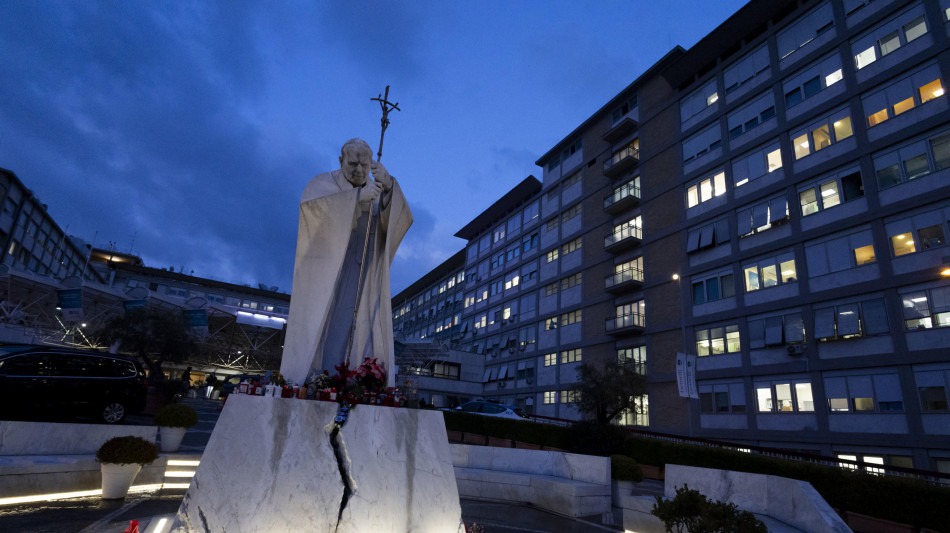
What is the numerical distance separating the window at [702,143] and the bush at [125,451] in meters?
32.6

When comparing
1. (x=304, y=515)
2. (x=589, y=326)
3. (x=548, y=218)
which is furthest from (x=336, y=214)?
(x=548, y=218)

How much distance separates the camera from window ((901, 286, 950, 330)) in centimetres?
1911

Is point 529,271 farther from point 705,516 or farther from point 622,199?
point 705,516

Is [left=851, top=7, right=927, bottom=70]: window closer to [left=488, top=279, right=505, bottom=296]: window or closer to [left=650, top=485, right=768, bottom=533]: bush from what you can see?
[left=650, top=485, right=768, bottom=533]: bush

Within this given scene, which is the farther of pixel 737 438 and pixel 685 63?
pixel 685 63

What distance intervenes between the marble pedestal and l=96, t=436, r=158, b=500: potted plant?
449cm

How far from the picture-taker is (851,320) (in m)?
21.9

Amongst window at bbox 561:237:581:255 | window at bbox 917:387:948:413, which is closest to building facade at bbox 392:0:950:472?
window at bbox 917:387:948:413

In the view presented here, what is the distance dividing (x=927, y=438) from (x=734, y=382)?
8.34 metres

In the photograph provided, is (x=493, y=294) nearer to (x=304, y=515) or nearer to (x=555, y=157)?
(x=555, y=157)

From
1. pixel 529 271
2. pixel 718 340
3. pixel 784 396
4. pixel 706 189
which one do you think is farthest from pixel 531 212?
pixel 784 396

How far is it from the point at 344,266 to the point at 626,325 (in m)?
29.2

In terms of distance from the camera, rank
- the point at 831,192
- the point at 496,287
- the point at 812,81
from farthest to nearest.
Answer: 1. the point at 496,287
2. the point at 812,81
3. the point at 831,192

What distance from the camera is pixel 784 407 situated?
2383cm
